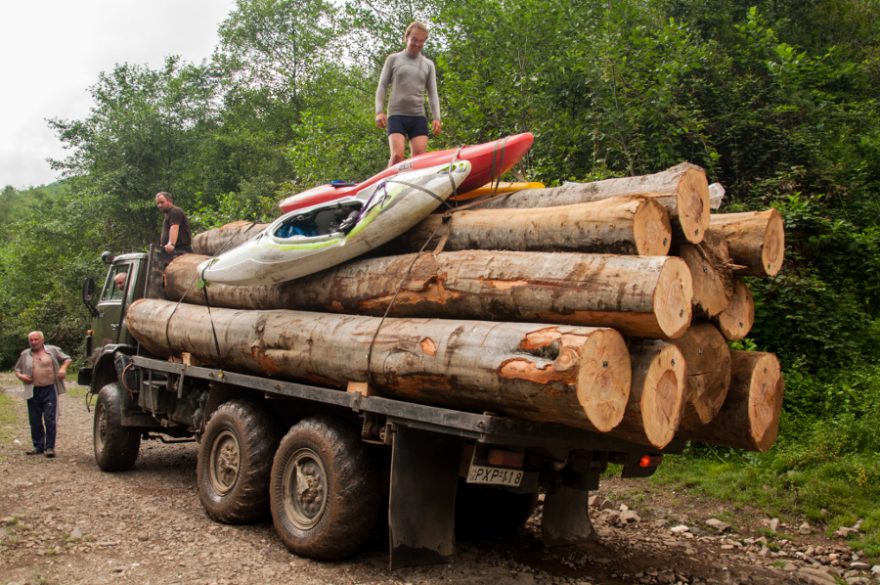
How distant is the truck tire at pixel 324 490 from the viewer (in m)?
5.50

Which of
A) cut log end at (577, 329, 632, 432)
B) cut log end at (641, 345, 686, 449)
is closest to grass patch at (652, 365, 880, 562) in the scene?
cut log end at (641, 345, 686, 449)

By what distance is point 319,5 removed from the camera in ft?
123

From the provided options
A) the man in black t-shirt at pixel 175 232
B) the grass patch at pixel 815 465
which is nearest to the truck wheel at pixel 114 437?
the man in black t-shirt at pixel 175 232

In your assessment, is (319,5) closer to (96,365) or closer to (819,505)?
(96,365)

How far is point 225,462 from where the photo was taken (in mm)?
6980

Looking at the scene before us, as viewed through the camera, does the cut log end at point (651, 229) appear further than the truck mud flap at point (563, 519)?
No

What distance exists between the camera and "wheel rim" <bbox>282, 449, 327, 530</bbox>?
5.79 m

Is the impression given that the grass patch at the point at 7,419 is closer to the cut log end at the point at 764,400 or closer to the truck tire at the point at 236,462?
the truck tire at the point at 236,462

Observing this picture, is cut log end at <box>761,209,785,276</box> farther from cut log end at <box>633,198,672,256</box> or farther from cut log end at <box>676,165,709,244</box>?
cut log end at <box>633,198,672,256</box>

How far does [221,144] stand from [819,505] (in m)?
30.4

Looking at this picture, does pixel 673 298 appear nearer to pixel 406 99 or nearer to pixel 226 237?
pixel 406 99

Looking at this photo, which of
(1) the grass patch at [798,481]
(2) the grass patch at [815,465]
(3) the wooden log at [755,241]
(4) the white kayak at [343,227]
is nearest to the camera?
(3) the wooden log at [755,241]

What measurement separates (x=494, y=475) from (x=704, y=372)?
1.51 meters

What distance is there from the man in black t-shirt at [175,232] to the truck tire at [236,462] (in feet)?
10.4
